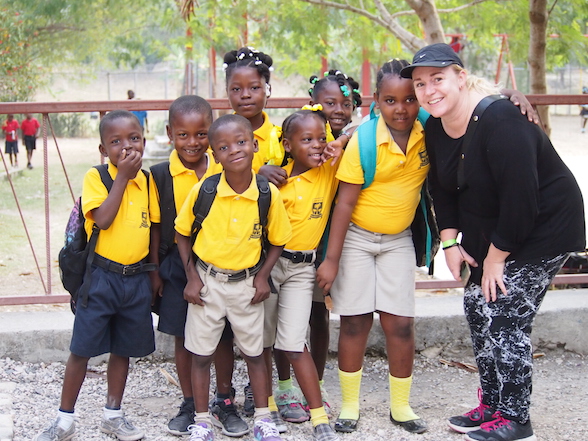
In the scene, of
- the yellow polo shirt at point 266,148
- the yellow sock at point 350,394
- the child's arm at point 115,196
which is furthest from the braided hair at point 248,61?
the yellow sock at point 350,394

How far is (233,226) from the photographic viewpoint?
3.01m

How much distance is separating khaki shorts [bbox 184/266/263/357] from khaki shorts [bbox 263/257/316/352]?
0.36 feet

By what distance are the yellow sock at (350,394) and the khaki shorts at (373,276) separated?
12.8 inches

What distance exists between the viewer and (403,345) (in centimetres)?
329

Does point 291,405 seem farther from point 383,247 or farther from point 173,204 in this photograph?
point 173,204

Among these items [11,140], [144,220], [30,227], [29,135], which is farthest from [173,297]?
[29,135]

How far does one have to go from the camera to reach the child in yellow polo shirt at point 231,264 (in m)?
3.01

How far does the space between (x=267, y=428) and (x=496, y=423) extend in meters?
1.05

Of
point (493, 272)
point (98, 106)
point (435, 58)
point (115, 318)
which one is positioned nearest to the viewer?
point (435, 58)

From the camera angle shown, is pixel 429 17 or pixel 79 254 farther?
pixel 429 17

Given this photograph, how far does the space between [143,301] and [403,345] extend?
1.24m

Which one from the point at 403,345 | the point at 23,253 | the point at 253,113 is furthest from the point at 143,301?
the point at 23,253

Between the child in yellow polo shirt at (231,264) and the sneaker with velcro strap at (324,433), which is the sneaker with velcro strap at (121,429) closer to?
the child in yellow polo shirt at (231,264)

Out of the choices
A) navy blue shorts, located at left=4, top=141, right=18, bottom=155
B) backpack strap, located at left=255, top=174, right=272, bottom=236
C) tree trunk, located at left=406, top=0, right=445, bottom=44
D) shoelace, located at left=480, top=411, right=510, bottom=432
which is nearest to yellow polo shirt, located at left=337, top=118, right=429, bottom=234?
backpack strap, located at left=255, top=174, right=272, bottom=236
